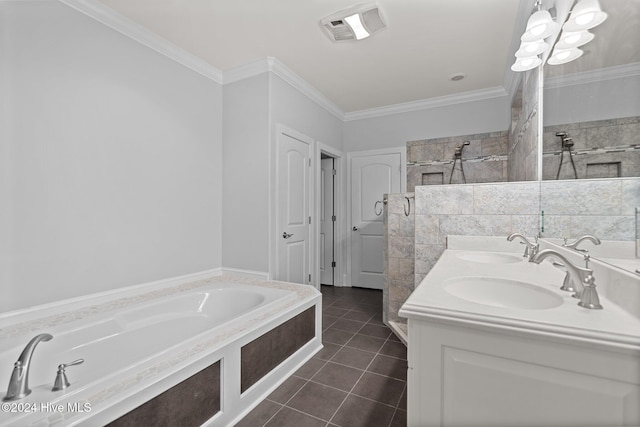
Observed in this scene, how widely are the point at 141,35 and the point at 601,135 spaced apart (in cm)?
301

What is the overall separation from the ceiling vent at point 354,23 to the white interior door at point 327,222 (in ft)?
6.99

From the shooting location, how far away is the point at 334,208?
4402 mm

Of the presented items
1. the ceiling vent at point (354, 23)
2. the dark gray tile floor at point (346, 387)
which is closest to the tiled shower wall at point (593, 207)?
the dark gray tile floor at point (346, 387)

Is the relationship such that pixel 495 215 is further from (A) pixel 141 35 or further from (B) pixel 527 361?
(A) pixel 141 35

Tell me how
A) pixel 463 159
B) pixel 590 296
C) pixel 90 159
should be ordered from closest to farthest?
1. pixel 590 296
2. pixel 90 159
3. pixel 463 159

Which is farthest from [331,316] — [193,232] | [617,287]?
[617,287]

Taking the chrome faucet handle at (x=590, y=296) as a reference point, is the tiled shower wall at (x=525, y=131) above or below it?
above

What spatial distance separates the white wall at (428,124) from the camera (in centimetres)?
352

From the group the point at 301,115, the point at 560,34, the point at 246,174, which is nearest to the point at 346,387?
the point at 246,174

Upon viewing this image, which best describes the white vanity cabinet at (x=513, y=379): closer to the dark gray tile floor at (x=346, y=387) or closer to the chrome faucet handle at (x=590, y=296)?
the chrome faucet handle at (x=590, y=296)

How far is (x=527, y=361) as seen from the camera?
0.71m

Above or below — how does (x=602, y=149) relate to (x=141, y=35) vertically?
below

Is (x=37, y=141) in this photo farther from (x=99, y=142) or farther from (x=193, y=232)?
(x=193, y=232)

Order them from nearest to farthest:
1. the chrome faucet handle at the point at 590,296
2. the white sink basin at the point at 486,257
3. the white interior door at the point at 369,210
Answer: the chrome faucet handle at the point at 590,296 → the white sink basin at the point at 486,257 → the white interior door at the point at 369,210
